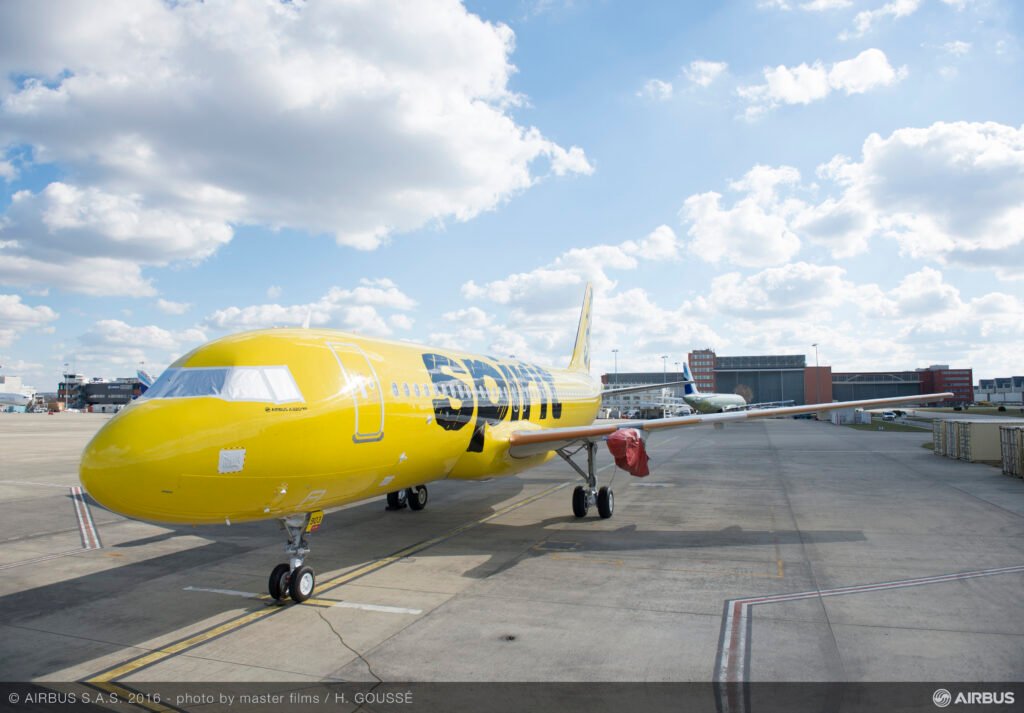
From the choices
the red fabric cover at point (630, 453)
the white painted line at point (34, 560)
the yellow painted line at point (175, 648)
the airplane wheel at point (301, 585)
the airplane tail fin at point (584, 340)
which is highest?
the airplane tail fin at point (584, 340)

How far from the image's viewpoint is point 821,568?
11.5m

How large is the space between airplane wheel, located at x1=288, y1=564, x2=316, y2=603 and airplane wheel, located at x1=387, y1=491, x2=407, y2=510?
8207mm

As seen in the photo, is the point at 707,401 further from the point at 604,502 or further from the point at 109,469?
the point at 109,469

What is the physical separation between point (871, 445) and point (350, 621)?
41556 millimetres

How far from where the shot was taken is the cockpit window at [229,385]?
27.4ft

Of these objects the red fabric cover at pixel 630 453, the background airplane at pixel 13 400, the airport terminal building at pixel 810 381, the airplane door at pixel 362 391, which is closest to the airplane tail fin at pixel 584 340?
the red fabric cover at pixel 630 453

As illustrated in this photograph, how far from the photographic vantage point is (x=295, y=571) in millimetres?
9852

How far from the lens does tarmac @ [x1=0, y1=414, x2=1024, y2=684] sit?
7.42m

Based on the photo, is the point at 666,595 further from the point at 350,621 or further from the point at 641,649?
the point at 350,621

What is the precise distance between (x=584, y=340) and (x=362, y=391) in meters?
19.8

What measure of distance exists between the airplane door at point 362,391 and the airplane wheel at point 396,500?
8.32 m

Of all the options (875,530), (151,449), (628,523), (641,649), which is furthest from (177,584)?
(875,530)

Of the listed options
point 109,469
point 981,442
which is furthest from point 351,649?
point 981,442

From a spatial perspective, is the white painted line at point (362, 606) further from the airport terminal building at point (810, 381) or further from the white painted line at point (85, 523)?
the airport terminal building at point (810, 381)
